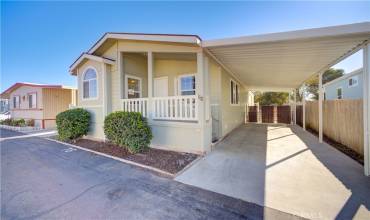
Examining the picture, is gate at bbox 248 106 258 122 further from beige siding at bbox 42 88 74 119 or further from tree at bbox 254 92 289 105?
beige siding at bbox 42 88 74 119

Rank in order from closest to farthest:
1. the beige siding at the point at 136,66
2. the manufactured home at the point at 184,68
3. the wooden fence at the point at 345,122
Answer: the manufactured home at the point at 184,68 → the wooden fence at the point at 345,122 → the beige siding at the point at 136,66

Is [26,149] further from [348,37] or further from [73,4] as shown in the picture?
[348,37]

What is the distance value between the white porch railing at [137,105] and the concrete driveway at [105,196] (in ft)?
7.76

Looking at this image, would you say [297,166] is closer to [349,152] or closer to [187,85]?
[349,152]

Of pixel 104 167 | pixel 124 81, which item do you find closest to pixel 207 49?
pixel 124 81

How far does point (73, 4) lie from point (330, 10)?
10.7 meters

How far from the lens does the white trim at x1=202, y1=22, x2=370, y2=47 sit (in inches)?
127

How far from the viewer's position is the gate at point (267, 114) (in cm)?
1527

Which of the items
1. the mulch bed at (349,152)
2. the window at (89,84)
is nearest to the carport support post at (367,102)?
the mulch bed at (349,152)

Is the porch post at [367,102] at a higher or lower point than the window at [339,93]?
lower

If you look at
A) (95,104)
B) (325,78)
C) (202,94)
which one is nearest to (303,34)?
Answer: (202,94)

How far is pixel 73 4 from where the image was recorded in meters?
7.67

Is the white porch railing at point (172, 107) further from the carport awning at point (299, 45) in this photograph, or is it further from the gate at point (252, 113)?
the gate at point (252, 113)

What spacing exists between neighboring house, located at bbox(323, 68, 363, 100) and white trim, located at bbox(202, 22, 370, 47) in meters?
8.91
